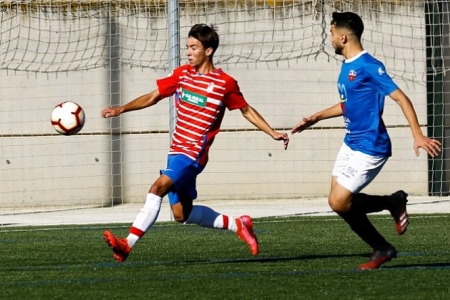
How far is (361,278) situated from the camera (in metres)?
7.26

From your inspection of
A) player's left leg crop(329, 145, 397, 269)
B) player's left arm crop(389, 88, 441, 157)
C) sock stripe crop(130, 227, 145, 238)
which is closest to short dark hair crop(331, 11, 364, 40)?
player's left arm crop(389, 88, 441, 157)

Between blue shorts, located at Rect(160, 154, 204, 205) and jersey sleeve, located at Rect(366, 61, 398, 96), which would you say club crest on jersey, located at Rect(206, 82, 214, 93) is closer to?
blue shorts, located at Rect(160, 154, 204, 205)

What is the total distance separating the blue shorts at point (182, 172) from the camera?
27.1ft

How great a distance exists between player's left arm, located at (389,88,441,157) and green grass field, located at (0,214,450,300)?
0.82m

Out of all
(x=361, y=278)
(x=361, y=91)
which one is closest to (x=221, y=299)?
(x=361, y=278)

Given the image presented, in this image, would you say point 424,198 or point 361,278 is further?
point 424,198

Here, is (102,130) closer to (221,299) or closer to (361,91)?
(361,91)

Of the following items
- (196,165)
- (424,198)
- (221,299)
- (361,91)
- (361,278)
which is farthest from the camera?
(424,198)

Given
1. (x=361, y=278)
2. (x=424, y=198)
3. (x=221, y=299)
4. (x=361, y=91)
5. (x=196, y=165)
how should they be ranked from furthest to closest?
1. (x=424, y=198)
2. (x=196, y=165)
3. (x=361, y=91)
4. (x=361, y=278)
5. (x=221, y=299)

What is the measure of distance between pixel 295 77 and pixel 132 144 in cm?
262

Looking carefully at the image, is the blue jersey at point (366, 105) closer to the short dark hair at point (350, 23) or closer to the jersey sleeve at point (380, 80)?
the jersey sleeve at point (380, 80)

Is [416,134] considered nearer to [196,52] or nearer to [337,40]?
[337,40]

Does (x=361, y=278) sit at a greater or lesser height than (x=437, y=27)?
lesser

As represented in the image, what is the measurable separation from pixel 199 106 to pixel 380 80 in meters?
1.49
